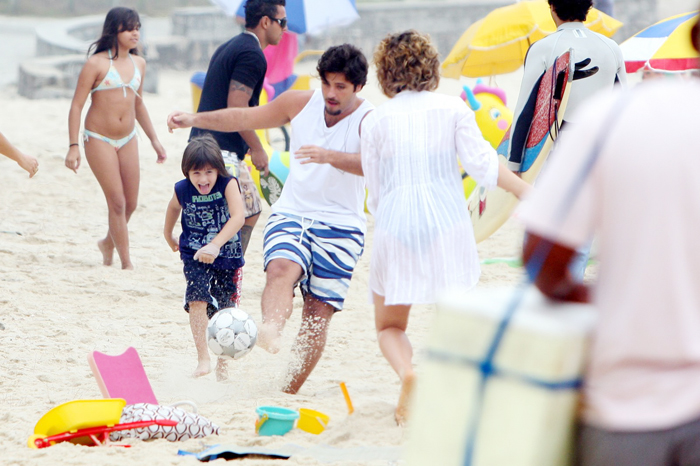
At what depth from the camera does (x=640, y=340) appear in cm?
147

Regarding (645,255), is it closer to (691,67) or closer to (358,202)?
(358,202)

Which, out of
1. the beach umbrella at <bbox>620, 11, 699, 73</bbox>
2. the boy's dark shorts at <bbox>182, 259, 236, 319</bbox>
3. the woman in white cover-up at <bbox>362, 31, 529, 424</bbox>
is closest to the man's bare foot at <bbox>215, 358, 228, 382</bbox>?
the boy's dark shorts at <bbox>182, 259, 236, 319</bbox>

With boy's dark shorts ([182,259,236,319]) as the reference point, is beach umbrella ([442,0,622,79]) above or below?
above

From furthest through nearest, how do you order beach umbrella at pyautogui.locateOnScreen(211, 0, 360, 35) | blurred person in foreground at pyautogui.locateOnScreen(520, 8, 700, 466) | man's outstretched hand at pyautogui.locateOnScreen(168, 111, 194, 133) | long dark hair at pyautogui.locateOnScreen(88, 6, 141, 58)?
beach umbrella at pyautogui.locateOnScreen(211, 0, 360, 35)
long dark hair at pyautogui.locateOnScreen(88, 6, 141, 58)
man's outstretched hand at pyautogui.locateOnScreen(168, 111, 194, 133)
blurred person in foreground at pyautogui.locateOnScreen(520, 8, 700, 466)

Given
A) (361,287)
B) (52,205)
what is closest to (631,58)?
(361,287)

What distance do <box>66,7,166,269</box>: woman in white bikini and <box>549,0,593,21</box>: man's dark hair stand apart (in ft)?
9.72

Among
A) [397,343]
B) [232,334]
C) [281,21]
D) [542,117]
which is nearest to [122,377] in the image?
[232,334]

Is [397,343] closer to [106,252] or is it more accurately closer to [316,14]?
[106,252]

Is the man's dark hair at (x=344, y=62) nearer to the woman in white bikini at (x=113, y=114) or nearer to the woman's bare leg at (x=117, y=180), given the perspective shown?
the woman in white bikini at (x=113, y=114)

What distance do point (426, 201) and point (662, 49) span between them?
488 centimetres

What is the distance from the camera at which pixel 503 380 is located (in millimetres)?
1527

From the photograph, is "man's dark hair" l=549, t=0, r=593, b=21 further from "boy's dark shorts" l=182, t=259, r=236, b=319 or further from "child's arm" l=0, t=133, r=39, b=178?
"child's arm" l=0, t=133, r=39, b=178

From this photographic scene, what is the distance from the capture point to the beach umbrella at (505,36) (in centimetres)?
799

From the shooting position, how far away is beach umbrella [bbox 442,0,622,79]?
26.2 feet
